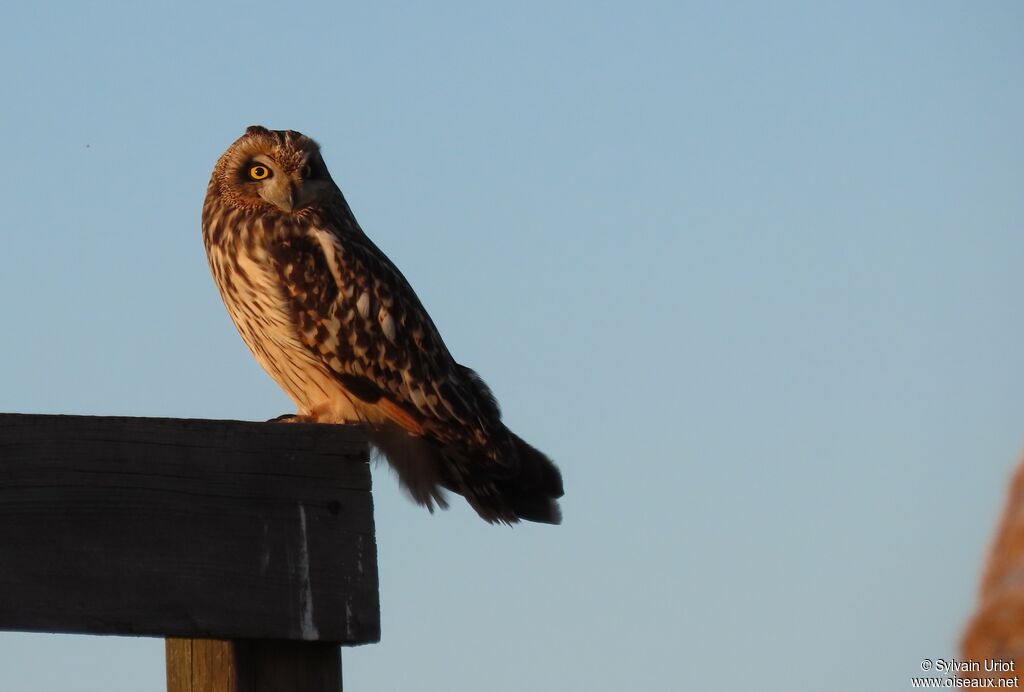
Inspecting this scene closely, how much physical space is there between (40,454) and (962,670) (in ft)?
4.39

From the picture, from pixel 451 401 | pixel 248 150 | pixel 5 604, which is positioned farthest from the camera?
pixel 248 150

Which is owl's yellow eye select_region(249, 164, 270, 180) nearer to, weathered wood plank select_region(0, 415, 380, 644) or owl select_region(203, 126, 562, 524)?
owl select_region(203, 126, 562, 524)

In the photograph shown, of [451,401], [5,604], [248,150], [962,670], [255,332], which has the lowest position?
[962,670]

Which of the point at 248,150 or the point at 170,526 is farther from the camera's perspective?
the point at 248,150

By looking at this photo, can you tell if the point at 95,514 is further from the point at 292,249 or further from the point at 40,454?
the point at 292,249

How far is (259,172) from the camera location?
5906 mm

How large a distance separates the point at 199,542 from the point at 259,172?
3900mm

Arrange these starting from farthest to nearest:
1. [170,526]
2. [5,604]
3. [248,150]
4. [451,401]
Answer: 1. [248,150]
2. [451,401]
3. [170,526]
4. [5,604]

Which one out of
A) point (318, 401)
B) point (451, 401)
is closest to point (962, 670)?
point (451, 401)

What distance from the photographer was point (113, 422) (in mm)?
2158

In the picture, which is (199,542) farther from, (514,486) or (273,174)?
(273,174)

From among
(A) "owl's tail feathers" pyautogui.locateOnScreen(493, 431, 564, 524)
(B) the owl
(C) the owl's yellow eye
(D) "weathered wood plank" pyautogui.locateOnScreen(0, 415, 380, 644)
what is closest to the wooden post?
(D) "weathered wood plank" pyautogui.locateOnScreen(0, 415, 380, 644)

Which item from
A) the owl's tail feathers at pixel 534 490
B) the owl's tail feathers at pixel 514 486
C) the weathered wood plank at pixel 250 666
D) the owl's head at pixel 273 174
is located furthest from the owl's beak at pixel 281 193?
the weathered wood plank at pixel 250 666

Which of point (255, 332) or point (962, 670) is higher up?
point (255, 332)
